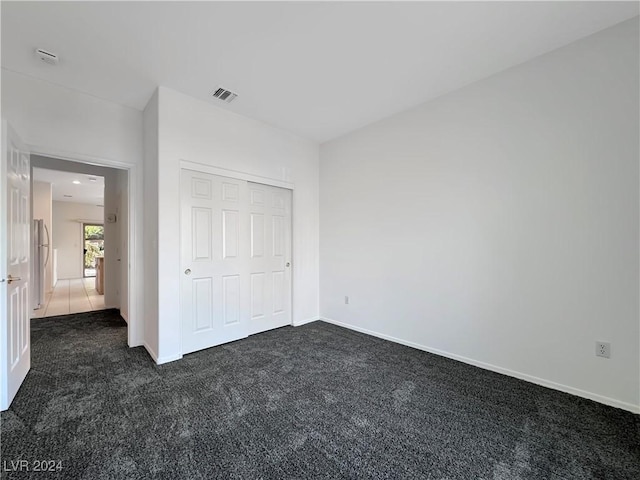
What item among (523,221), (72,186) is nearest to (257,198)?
(523,221)

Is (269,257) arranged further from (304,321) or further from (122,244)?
(122,244)

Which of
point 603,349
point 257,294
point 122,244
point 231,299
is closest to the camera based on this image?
point 603,349

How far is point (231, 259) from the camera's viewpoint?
11.0 ft

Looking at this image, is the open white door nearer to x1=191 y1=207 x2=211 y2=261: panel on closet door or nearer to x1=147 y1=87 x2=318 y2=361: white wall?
x1=147 y1=87 x2=318 y2=361: white wall

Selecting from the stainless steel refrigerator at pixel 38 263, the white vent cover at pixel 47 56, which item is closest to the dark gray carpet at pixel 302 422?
the white vent cover at pixel 47 56

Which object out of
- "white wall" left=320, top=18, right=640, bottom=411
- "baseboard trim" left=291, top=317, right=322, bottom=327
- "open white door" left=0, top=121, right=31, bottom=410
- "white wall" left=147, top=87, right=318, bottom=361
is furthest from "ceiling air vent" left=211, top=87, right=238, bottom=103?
"baseboard trim" left=291, top=317, right=322, bottom=327

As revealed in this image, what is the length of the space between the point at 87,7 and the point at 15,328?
7.99 ft

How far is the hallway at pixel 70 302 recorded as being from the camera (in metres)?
4.69

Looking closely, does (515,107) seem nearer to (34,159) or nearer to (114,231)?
(114,231)

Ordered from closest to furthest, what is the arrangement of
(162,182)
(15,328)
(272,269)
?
(15,328) → (162,182) → (272,269)

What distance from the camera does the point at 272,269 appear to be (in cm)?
387

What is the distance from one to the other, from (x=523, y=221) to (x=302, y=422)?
2420mm

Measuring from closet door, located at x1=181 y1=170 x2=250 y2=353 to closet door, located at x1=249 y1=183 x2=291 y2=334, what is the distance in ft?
0.51

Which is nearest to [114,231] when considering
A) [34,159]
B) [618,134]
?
[34,159]
